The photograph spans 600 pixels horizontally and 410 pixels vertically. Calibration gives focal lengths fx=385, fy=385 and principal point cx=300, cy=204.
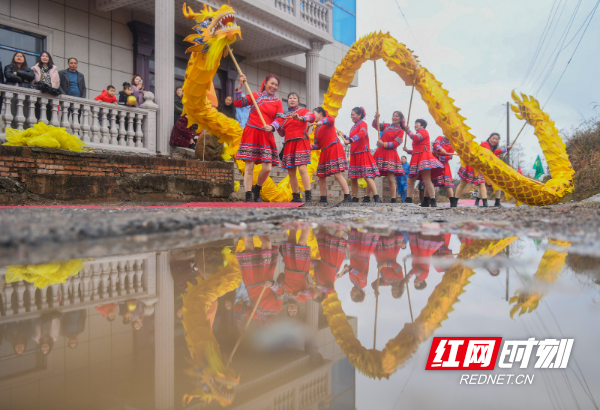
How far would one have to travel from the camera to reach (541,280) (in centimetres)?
96

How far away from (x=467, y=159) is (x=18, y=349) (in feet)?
20.0

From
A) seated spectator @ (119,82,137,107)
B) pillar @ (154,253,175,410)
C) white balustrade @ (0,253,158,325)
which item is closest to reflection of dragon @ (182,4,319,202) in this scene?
seated spectator @ (119,82,137,107)

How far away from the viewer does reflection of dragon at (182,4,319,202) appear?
537 centimetres

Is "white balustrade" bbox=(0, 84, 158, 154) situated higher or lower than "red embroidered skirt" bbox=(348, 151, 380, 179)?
higher

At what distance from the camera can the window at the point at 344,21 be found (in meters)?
14.3

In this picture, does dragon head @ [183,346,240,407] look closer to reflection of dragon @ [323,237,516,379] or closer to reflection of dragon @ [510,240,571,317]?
reflection of dragon @ [323,237,516,379]

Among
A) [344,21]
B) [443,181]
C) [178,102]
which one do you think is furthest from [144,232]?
[344,21]

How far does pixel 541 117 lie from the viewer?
663cm

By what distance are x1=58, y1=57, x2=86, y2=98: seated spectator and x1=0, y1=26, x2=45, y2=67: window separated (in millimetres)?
2241

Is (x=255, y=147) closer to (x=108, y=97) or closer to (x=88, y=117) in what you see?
(x=88, y=117)

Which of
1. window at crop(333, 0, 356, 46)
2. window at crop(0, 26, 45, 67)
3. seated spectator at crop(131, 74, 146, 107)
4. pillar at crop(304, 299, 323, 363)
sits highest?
window at crop(333, 0, 356, 46)

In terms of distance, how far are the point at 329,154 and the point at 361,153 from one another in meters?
0.98

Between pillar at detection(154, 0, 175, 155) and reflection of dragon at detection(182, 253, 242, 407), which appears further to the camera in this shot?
pillar at detection(154, 0, 175, 155)

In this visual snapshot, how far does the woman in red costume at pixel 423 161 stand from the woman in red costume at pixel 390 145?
1.30 ft
